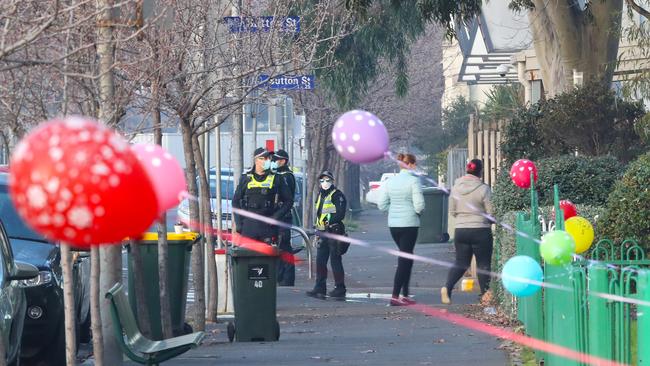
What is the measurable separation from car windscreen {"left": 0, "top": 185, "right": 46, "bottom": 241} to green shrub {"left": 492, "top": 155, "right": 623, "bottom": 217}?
537 centimetres

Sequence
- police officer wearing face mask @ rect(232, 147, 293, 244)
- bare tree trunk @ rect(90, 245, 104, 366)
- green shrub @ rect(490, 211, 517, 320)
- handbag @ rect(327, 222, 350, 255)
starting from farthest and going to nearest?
handbag @ rect(327, 222, 350, 255) → police officer wearing face mask @ rect(232, 147, 293, 244) → green shrub @ rect(490, 211, 517, 320) → bare tree trunk @ rect(90, 245, 104, 366)

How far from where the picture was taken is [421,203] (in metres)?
15.0

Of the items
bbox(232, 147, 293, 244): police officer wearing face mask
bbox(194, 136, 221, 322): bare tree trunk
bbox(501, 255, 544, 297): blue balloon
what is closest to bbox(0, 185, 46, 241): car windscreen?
bbox(194, 136, 221, 322): bare tree trunk

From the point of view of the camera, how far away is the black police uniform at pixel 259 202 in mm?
15586

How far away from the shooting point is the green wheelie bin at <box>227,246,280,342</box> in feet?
40.5

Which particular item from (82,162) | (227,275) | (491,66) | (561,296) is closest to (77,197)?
(82,162)

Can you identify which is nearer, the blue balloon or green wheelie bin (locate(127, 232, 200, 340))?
the blue balloon

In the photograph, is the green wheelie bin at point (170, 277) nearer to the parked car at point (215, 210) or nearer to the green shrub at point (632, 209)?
the green shrub at point (632, 209)

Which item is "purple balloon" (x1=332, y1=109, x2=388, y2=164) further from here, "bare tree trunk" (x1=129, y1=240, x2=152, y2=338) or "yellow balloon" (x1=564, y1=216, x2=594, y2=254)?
"bare tree trunk" (x1=129, y1=240, x2=152, y2=338)

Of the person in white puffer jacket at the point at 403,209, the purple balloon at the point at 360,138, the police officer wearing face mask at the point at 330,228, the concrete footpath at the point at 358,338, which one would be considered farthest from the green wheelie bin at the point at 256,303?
the purple balloon at the point at 360,138

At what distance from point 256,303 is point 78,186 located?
9.28m

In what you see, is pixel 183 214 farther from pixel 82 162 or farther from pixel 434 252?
pixel 82 162

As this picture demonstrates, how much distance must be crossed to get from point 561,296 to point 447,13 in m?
8.37

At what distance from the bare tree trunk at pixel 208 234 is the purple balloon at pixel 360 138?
6486 millimetres
